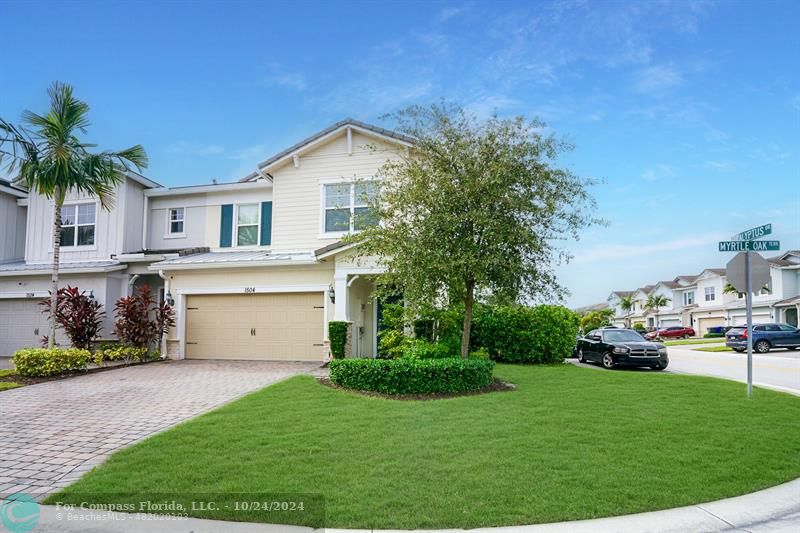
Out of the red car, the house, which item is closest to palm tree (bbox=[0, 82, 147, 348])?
the house

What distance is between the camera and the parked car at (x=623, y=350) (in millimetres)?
16766

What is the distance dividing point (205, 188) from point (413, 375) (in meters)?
13.8

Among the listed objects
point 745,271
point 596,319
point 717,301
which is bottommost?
point 596,319

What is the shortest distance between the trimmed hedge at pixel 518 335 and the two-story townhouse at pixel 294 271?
12.4 feet

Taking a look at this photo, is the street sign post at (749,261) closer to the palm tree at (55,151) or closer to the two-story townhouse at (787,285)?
the palm tree at (55,151)

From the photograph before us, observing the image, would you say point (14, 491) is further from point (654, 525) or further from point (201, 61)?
point (201, 61)

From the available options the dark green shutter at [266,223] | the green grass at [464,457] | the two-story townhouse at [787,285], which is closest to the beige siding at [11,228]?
the dark green shutter at [266,223]

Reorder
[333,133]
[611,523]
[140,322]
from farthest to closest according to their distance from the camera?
[333,133]
[140,322]
[611,523]

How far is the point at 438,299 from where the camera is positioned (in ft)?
40.9

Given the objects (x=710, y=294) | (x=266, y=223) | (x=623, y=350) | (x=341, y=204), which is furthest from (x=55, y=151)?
(x=710, y=294)

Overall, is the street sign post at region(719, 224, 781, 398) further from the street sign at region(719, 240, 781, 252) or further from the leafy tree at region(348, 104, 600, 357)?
the leafy tree at region(348, 104, 600, 357)

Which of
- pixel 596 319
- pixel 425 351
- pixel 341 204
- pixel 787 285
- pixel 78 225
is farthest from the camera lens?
pixel 596 319

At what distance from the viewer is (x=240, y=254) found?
18922 mm

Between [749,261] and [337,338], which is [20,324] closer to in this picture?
[337,338]
